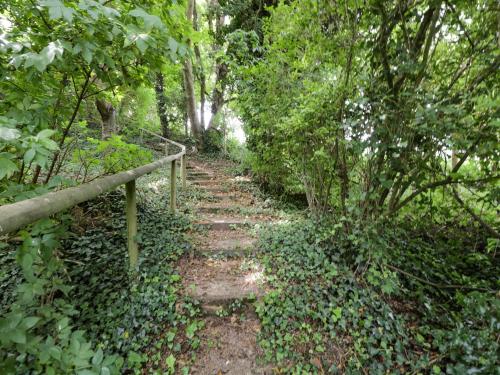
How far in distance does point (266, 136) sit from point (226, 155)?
6.19m

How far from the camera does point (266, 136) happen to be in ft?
17.5

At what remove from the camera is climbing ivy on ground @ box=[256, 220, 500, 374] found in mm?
2053

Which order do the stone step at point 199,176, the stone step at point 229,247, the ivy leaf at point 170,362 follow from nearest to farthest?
the ivy leaf at point 170,362 → the stone step at point 229,247 → the stone step at point 199,176

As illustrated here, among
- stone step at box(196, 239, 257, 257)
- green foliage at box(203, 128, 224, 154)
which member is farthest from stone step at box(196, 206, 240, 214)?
→ green foliage at box(203, 128, 224, 154)

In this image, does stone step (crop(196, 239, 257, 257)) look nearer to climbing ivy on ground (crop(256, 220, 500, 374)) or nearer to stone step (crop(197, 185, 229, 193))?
climbing ivy on ground (crop(256, 220, 500, 374))

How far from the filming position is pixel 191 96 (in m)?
10.6

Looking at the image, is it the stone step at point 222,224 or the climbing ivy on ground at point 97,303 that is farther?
the stone step at point 222,224

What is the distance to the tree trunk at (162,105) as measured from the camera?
11.8 meters

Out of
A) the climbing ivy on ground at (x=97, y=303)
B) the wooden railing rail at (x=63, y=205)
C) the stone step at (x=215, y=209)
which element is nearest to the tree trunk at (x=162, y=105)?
the stone step at (x=215, y=209)

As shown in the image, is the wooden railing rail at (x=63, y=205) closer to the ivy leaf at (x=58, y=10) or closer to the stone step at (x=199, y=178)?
the ivy leaf at (x=58, y=10)

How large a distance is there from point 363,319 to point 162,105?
12.7 meters

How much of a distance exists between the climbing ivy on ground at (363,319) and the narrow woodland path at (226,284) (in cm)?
16

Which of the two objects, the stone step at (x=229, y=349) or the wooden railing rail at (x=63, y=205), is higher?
the wooden railing rail at (x=63, y=205)

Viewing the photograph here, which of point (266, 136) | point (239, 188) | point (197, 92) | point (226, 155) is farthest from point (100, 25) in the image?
point (197, 92)
